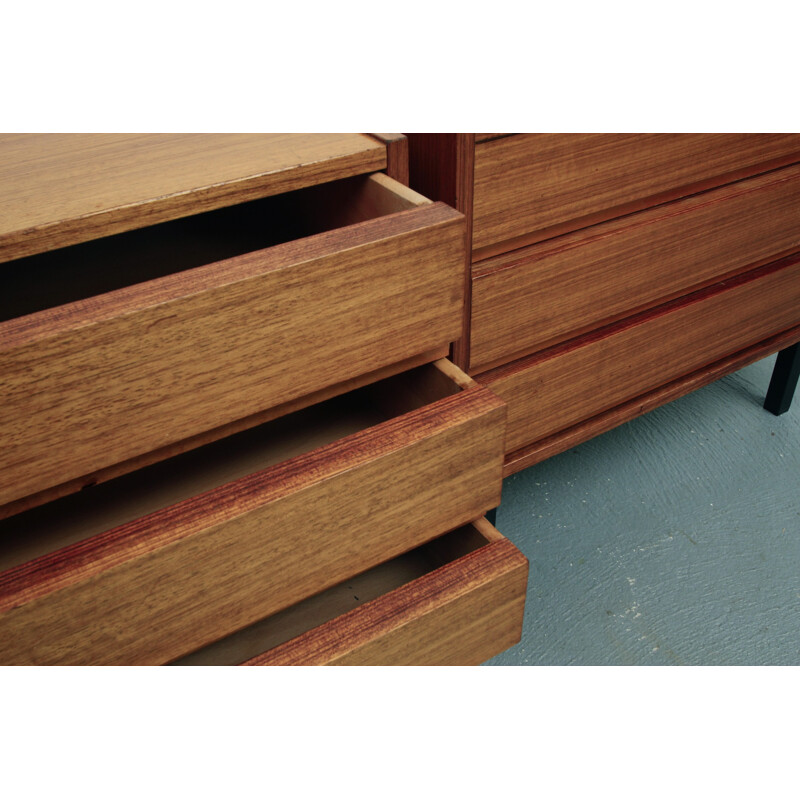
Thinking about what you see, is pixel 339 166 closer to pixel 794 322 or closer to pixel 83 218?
pixel 83 218

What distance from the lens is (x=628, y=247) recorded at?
94cm

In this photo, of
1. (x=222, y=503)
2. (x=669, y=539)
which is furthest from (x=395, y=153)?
(x=669, y=539)

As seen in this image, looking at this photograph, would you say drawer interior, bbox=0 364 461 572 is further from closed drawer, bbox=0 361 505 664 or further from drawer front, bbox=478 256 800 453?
drawer front, bbox=478 256 800 453

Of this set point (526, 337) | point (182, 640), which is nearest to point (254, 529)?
point (182, 640)

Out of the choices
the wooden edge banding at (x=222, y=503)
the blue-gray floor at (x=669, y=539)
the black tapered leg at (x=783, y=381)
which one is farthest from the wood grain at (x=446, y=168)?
the black tapered leg at (x=783, y=381)

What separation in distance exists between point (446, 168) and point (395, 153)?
0.21ft

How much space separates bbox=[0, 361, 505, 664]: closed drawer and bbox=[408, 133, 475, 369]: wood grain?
13 centimetres

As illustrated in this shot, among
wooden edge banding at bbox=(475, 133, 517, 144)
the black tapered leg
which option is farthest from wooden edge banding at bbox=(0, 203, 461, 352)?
the black tapered leg

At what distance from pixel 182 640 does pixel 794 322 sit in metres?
1.01

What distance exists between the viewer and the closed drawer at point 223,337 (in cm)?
54

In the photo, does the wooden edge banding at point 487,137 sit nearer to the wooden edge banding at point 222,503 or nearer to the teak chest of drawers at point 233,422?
the teak chest of drawers at point 233,422

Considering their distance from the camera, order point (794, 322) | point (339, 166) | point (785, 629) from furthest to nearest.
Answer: point (794, 322) < point (785, 629) < point (339, 166)

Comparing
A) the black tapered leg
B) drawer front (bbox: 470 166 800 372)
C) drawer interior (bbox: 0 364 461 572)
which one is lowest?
the black tapered leg

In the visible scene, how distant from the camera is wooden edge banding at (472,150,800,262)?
33.0 inches
